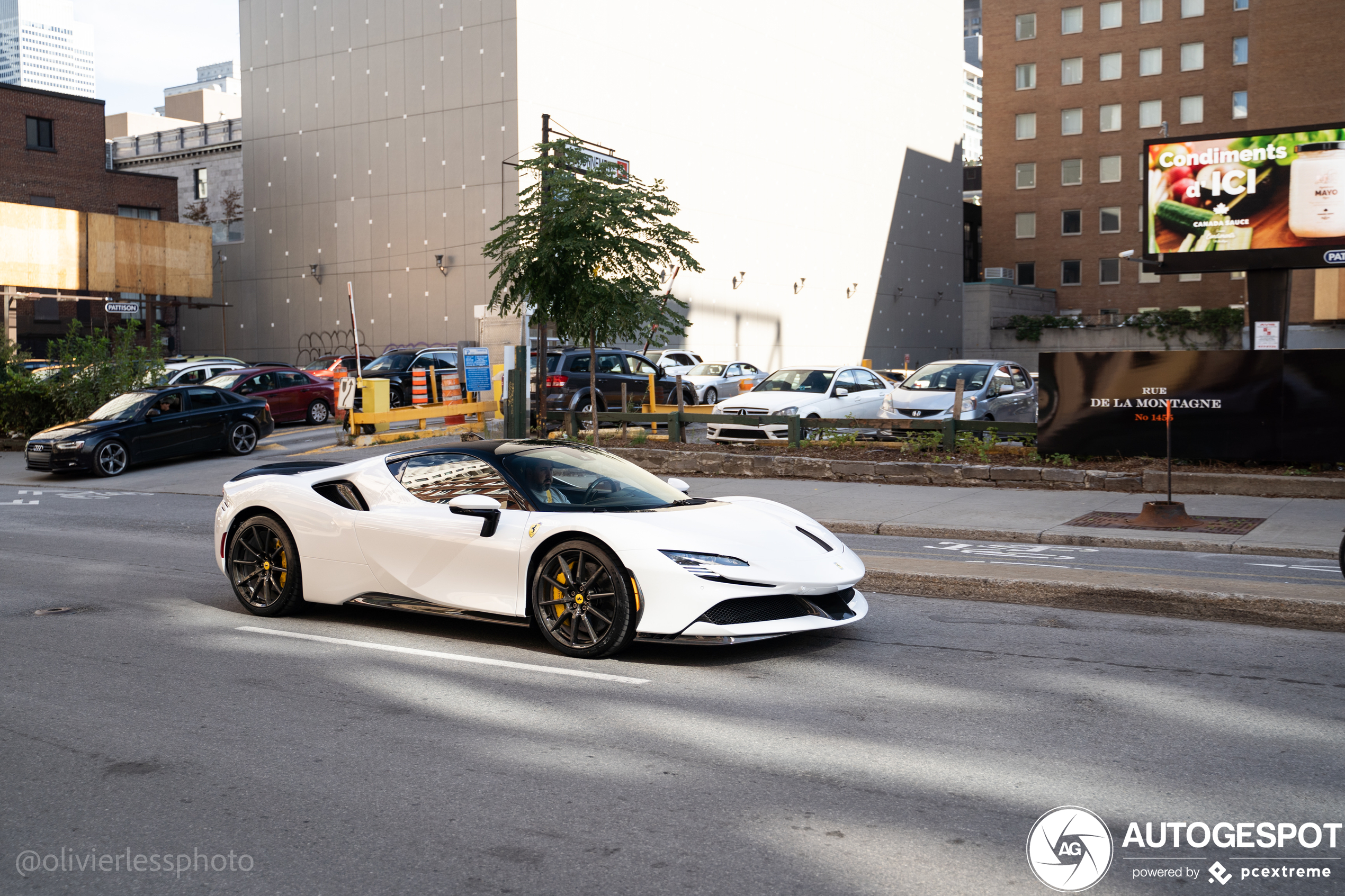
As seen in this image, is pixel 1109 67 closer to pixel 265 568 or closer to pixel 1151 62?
pixel 1151 62

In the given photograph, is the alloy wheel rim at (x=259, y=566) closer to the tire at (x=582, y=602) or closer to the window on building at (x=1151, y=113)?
the tire at (x=582, y=602)

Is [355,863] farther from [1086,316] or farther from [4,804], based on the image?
[1086,316]

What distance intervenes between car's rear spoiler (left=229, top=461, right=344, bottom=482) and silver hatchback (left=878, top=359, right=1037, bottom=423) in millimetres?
14082

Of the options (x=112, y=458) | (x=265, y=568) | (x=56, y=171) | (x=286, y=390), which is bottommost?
(x=265, y=568)

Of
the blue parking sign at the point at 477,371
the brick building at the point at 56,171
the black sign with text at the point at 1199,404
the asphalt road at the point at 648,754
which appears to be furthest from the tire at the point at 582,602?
the brick building at the point at 56,171

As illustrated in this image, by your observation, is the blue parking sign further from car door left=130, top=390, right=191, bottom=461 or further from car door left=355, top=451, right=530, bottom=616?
car door left=355, top=451, right=530, bottom=616

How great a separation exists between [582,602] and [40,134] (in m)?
51.7

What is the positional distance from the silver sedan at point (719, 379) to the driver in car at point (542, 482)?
23.3m

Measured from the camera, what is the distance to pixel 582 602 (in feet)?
22.8

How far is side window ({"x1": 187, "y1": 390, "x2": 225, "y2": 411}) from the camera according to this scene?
23.7 meters

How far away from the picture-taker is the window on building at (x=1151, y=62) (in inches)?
2729

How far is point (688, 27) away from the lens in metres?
44.9

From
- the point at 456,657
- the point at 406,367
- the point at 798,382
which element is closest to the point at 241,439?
the point at 406,367

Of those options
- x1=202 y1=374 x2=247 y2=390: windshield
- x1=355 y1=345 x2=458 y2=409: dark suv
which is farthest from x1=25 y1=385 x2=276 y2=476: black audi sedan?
x1=355 y1=345 x2=458 y2=409: dark suv
